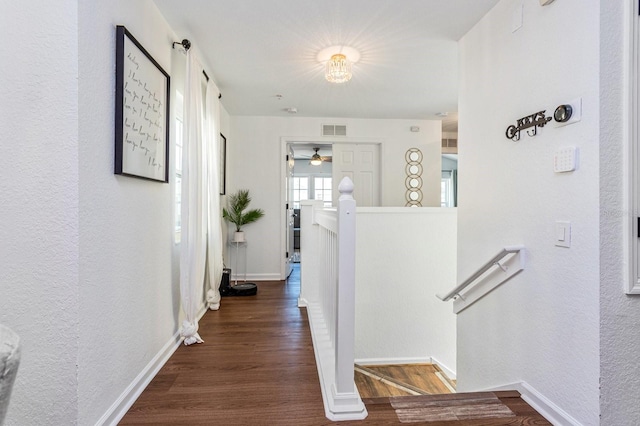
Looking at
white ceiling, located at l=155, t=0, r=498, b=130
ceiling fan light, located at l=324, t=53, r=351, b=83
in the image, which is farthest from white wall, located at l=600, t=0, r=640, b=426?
ceiling fan light, located at l=324, t=53, r=351, b=83

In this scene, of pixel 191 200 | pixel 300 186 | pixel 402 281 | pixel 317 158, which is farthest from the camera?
pixel 300 186

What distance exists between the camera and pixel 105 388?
61.9 inches

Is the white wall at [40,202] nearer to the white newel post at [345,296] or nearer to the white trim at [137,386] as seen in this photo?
the white trim at [137,386]

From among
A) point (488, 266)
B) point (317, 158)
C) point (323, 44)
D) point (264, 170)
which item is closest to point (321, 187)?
point (317, 158)

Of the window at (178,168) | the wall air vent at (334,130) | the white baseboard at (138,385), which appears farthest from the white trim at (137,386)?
the wall air vent at (334,130)

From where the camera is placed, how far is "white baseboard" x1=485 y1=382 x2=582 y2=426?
5.24 ft

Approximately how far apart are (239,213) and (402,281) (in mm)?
2295

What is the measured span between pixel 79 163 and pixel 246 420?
4.58 feet

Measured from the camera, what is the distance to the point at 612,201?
57.2 inches

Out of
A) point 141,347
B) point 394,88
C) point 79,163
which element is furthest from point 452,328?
point 79,163

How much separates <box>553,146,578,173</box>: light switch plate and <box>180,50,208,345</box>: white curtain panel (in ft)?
7.60

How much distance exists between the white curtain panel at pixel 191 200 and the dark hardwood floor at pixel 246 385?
0.31m

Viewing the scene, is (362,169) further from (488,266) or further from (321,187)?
(321,187)

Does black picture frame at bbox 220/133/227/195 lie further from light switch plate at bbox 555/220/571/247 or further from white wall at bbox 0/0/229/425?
light switch plate at bbox 555/220/571/247
